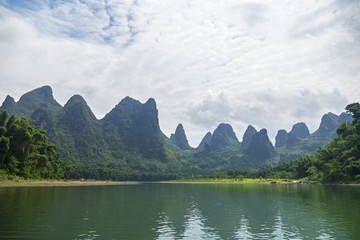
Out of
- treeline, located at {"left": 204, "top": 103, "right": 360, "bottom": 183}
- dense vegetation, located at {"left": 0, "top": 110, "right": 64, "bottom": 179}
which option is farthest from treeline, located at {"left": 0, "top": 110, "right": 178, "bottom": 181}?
treeline, located at {"left": 204, "top": 103, "right": 360, "bottom": 183}

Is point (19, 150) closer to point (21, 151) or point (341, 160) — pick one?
point (21, 151)

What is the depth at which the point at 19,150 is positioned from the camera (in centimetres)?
9125

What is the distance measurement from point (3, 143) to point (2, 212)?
65653 mm

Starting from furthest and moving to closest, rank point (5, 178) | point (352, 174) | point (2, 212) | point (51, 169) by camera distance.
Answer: point (51, 169) → point (352, 174) → point (5, 178) → point (2, 212)

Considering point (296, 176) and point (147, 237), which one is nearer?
point (147, 237)

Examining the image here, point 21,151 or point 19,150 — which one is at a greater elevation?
point 19,150

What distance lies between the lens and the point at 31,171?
330ft

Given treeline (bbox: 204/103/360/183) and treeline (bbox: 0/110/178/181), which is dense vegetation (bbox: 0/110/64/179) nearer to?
treeline (bbox: 0/110/178/181)

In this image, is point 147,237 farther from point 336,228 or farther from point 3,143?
point 3,143

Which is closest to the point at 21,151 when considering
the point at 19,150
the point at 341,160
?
the point at 19,150

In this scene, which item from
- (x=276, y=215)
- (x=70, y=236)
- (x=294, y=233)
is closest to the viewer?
(x=70, y=236)

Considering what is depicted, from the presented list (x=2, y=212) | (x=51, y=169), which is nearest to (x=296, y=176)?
(x=51, y=169)

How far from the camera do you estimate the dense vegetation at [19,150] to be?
8600 centimetres

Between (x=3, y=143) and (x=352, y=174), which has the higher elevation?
(x=3, y=143)
